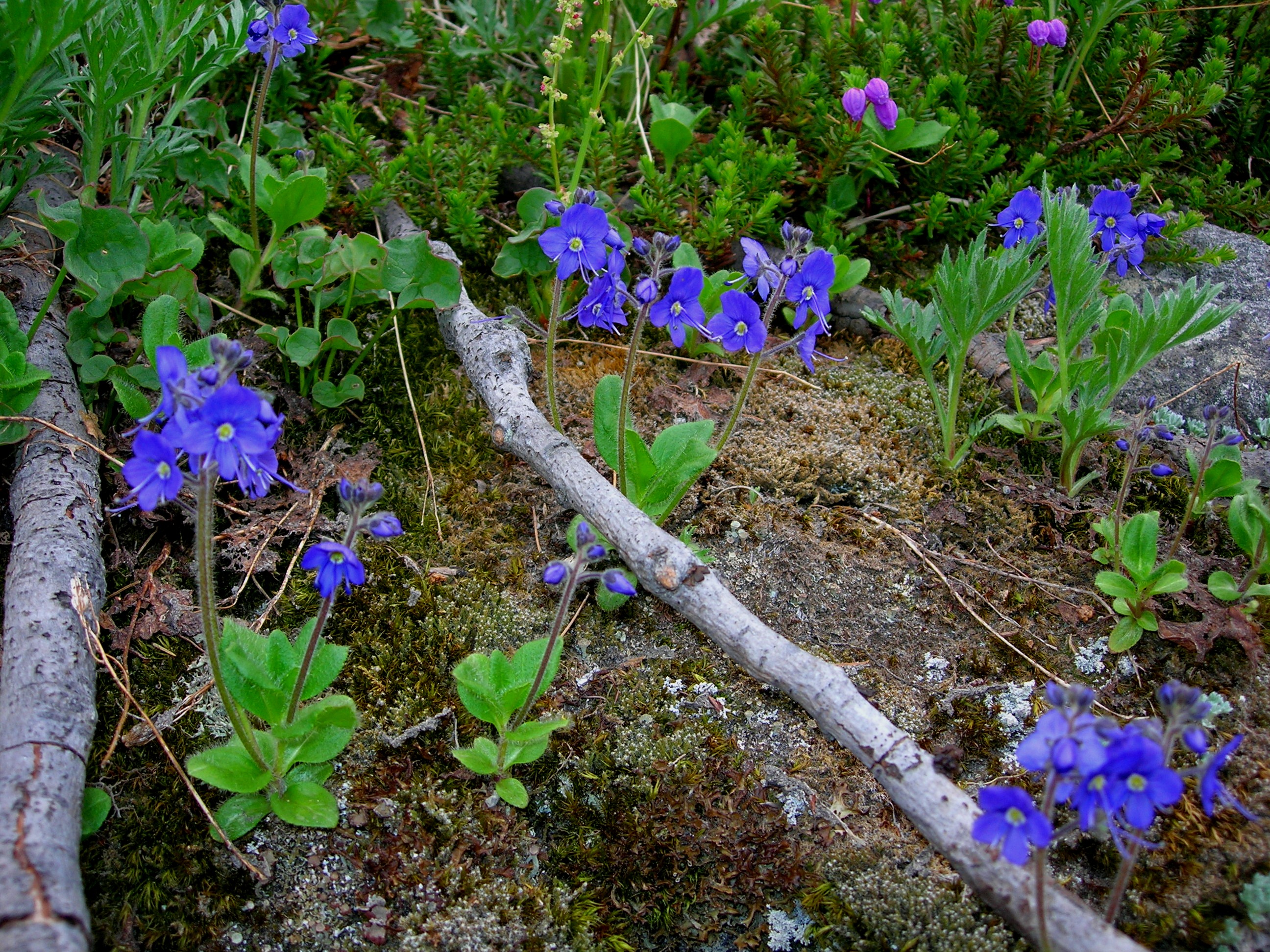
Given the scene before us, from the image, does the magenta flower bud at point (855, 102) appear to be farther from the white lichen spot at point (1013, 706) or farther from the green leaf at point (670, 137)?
the white lichen spot at point (1013, 706)

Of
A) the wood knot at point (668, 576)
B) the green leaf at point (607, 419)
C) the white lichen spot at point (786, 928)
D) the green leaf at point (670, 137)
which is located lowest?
the white lichen spot at point (786, 928)

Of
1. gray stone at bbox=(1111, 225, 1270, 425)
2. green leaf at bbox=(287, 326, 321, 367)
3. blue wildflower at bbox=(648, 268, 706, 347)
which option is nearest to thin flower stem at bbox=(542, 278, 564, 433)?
blue wildflower at bbox=(648, 268, 706, 347)

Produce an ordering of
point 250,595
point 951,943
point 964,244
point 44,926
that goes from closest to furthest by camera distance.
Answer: point 44,926 → point 951,943 → point 250,595 → point 964,244

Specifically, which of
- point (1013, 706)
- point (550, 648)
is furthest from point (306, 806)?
point (1013, 706)

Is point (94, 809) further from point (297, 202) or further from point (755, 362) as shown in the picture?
point (755, 362)

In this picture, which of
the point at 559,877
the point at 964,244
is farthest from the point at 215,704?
the point at 964,244

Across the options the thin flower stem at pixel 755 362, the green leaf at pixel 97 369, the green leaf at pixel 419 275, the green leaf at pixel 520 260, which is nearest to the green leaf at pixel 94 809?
the green leaf at pixel 97 369

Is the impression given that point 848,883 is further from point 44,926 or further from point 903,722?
point 44,926
